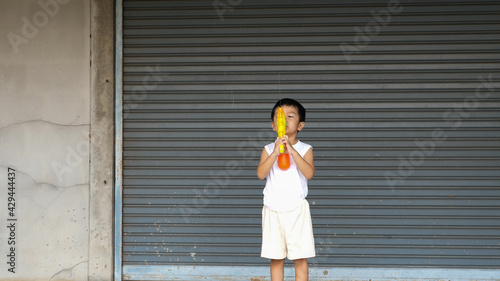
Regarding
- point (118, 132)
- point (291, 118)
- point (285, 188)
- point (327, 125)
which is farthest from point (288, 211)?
point (118, 132)

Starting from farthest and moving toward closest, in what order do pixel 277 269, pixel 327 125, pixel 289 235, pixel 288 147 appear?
pixel 327 125 < pixel 277 269 < pixel 289 235 < pixel 288 147

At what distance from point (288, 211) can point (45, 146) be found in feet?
8.73

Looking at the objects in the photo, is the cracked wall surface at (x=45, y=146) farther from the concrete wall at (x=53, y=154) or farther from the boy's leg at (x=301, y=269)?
the boy's leg at (x=301, y=269)

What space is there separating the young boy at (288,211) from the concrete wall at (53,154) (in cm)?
202

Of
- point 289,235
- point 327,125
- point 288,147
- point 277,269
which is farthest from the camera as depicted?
point 327,125

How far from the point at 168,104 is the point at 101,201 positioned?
3.65 ft

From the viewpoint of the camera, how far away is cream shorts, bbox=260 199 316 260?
153 inches

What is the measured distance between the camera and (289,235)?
389 centimetres

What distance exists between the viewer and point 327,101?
Answer: 5.26m

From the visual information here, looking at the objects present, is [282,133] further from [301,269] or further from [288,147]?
[301,269]

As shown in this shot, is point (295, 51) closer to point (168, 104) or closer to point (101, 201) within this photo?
point (168, 104)

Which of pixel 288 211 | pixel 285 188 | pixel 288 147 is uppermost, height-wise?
pixel 288 147

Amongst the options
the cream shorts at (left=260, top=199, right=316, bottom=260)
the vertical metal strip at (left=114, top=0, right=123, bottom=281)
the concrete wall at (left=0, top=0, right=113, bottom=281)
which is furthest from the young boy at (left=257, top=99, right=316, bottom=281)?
the concrete wall at (left=0, top=0, right=113, bottom=281)

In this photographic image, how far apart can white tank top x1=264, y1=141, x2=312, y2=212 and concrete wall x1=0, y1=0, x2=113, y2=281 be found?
2.00m
